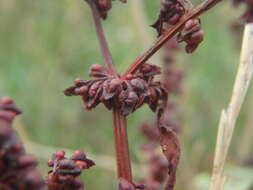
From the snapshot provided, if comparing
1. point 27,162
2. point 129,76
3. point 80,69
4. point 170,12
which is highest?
point 80,69

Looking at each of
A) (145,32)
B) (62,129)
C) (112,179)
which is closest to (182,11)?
(145,32)

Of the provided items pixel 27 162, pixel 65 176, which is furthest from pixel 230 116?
pixel 27 162

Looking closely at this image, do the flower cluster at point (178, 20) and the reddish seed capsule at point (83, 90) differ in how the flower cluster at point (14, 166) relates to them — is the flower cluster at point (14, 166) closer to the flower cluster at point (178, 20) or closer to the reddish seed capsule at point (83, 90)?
the reddish seed capsule at point (83, 90)

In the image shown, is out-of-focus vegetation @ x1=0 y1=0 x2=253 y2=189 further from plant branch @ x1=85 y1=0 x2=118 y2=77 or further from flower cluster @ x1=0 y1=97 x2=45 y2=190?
flower cluster @ x1=0 y1=97 x2=45 y2=190

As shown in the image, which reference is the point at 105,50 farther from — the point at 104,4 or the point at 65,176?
the point at 65,176

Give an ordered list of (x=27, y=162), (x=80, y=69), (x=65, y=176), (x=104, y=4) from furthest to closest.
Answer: (x=80, y=69) < (x=104, y=4) < (x=65, y=176) < (x=27, y=162)
